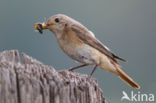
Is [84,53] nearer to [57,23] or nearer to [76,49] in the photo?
[76,49]

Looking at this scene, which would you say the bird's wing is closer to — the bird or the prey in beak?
the bird

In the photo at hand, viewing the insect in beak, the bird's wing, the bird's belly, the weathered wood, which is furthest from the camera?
the bird's wing

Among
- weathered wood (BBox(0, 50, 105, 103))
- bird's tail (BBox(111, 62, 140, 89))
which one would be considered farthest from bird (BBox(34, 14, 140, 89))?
weathered wood (BBox(0, 50, 105, 103))

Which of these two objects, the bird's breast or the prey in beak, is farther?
the bird's breast

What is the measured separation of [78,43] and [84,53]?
0.17 meters

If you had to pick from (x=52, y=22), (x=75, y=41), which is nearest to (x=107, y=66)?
(x=75, y=41)

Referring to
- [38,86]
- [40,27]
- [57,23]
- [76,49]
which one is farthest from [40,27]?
[38,86]

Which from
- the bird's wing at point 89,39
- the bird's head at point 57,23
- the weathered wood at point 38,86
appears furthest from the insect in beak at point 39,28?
the weathered wood at point 38,86

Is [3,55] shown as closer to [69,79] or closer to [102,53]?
[69,79]

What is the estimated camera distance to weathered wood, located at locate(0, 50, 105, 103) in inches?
80.3

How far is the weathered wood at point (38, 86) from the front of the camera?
2.04m

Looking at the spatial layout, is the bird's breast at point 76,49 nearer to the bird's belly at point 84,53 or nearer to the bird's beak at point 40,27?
the bird's belly at point 84,53

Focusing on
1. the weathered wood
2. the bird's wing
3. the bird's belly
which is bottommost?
the weathered wood

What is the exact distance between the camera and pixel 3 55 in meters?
2.59
